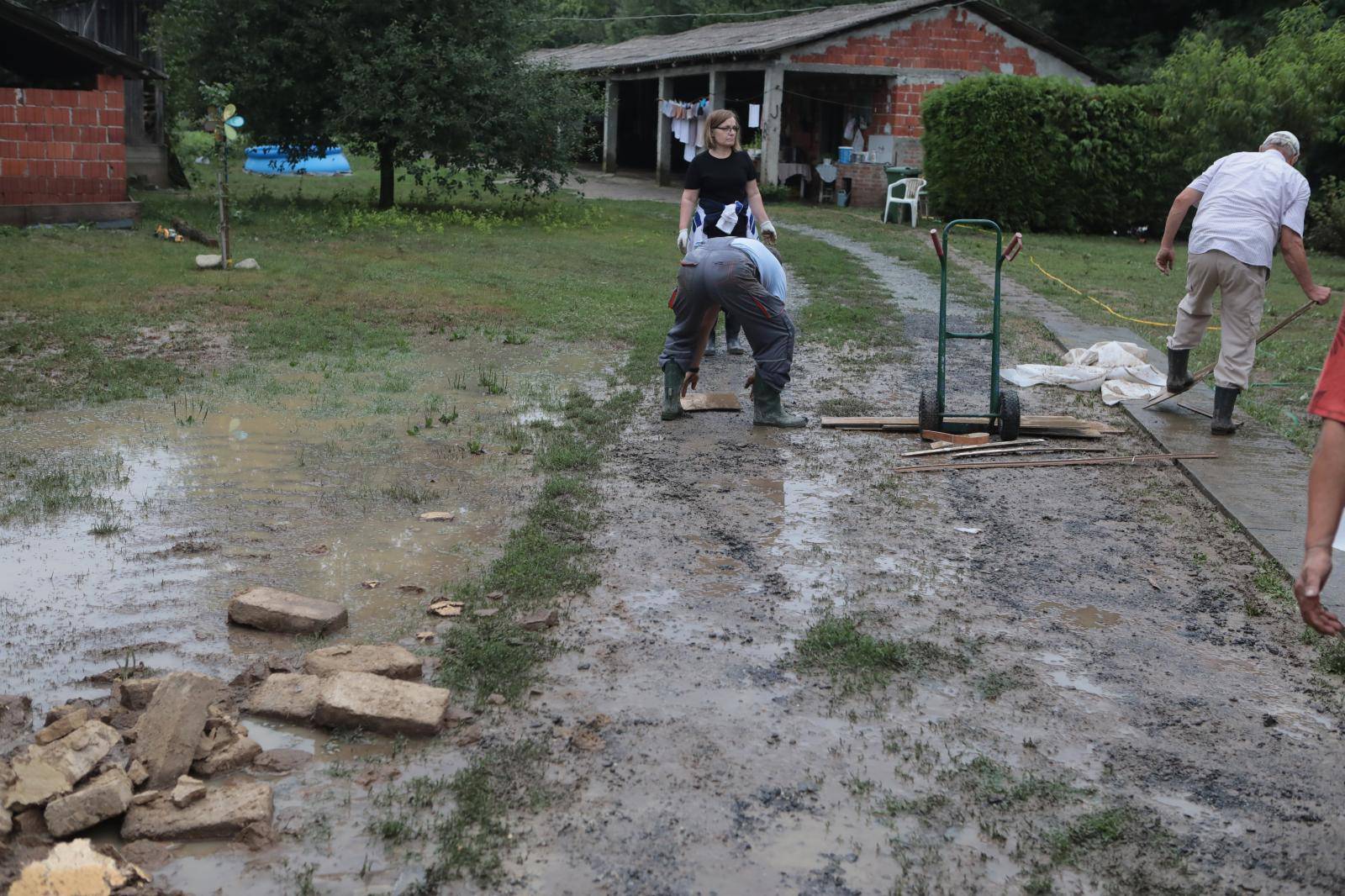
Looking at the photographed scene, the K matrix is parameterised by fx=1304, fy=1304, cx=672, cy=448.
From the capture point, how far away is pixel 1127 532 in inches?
241

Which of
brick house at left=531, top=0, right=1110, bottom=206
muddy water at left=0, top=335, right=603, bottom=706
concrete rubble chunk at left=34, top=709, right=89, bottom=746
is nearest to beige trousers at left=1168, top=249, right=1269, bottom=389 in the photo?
muddy water at left=0, top=335, right=603, bottom=706

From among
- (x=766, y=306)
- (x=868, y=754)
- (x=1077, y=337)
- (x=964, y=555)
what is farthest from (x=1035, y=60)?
(x=868, y=754)

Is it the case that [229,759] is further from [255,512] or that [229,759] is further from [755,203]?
[755,203]

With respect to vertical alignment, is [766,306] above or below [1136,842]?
above

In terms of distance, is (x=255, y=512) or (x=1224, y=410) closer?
(x=255, y=512)

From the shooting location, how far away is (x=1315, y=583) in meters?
2.91

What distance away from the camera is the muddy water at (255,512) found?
4.51 metres

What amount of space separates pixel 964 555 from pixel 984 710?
64.7 inches

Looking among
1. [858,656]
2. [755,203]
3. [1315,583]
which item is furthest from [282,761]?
[755,203]

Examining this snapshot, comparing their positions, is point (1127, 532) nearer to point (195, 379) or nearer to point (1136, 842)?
point (1136, 842)

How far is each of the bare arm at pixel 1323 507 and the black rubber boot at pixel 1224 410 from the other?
538 centimetres

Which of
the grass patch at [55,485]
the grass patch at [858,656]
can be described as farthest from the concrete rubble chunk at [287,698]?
the grass patch at [55,485]

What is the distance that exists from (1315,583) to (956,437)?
472 cm

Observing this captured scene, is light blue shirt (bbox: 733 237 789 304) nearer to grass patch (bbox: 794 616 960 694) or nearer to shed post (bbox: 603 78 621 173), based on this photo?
grass patch (bbox: 794 616 960 694)
